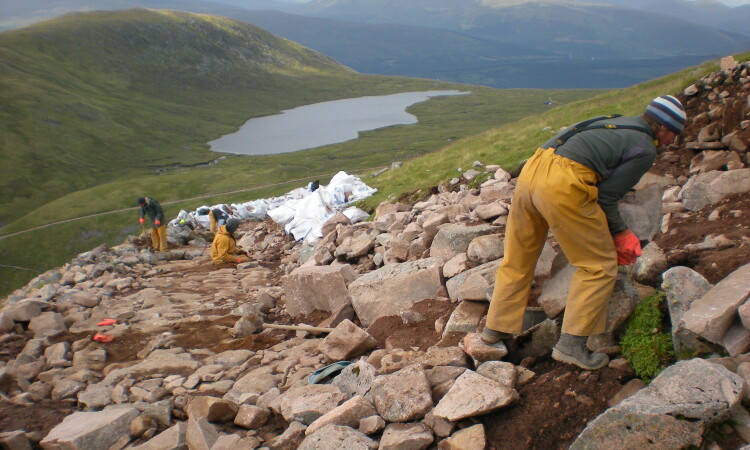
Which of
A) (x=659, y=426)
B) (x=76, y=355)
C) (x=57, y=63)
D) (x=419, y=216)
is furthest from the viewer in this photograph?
(x=57, y=63)

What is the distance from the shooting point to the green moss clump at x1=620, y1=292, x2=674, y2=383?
4426 millimetres

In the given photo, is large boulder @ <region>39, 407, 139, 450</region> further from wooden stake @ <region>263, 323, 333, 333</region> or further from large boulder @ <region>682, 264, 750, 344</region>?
large boulder @ <region>682, 264, 750, 344</region>

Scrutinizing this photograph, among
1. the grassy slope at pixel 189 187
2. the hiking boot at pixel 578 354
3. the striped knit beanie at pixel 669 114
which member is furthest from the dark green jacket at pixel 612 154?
the grassy slope at pixel 189 187

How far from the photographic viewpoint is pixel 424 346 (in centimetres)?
675

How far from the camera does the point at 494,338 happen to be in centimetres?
536

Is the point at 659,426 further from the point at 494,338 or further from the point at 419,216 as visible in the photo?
the point at 419,216

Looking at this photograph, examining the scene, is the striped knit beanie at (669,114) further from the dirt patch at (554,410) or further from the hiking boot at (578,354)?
the dirt patch at (554,410)

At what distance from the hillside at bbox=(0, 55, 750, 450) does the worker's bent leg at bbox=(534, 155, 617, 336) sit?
16.3 inches

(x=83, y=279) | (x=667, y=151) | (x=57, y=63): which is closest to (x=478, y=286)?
(x=667, y=151)

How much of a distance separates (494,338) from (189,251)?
17.0 metres

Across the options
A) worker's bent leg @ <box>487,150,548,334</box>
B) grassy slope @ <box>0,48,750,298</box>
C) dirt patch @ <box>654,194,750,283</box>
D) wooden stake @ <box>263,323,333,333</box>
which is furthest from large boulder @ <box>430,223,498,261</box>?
grassy slope @ <box>0,48,750,298</box>

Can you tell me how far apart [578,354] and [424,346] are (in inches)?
94.3

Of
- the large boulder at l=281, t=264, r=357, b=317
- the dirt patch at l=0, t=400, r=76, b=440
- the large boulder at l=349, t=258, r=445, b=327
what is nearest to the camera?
the dirt patch at l=0, t=400, r=76, b=440

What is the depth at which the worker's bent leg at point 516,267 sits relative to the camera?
16.5 ft
